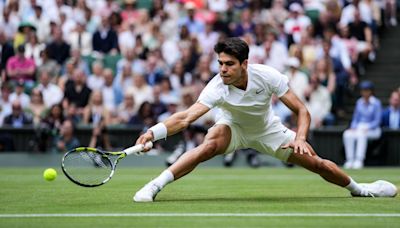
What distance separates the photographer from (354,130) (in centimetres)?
2300

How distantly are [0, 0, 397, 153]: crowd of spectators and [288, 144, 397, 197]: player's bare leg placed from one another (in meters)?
11.5

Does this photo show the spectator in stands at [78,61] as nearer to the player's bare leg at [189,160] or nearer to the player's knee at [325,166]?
the player's bare leg at [189,160]

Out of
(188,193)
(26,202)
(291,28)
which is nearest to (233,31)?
(291,28)

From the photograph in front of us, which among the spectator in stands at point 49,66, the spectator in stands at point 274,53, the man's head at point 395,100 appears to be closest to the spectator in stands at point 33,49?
the spectator in stands at point 49,66

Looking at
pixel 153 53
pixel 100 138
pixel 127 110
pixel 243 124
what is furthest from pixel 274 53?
pixel 243 124

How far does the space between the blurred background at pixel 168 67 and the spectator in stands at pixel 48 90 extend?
3cm

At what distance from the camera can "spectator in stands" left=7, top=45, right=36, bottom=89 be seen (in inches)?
992

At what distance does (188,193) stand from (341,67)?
1273 centimetres

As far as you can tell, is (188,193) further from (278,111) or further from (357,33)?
(357,33)

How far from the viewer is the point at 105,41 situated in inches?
1034

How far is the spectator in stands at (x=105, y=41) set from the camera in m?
26.2

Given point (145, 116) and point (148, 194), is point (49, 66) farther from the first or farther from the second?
point (148, 194)

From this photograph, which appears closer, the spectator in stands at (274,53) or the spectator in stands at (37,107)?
the spectator in stands at (37,107)

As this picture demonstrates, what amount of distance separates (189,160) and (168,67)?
14.8m
